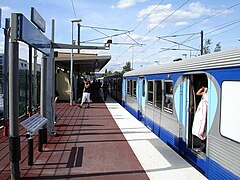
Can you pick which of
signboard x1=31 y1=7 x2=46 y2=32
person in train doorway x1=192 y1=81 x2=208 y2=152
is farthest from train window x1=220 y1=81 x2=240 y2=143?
signboard x1=31 y1=7 x2=46 y2=32

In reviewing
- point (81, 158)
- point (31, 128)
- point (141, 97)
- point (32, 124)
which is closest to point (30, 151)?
point (31, 128)

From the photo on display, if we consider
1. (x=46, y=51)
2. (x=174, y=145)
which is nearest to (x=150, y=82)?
(x=174, y=145)

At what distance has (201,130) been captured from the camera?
5.85m

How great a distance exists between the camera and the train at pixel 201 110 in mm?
4531

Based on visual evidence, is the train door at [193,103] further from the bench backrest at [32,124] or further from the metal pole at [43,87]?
the metal pole at [43,87]

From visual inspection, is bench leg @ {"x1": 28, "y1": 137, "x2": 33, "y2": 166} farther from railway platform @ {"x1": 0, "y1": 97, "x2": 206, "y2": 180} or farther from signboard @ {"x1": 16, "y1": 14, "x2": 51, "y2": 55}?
signboard @ {"x1": 16, "y1": 14, "x2": 51, "y2": 55}

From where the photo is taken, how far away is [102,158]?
6477 millimetres

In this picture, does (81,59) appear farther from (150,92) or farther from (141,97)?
(150,92)

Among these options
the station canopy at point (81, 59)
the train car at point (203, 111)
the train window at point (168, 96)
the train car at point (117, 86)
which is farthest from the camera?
the train car at point (117, 86)

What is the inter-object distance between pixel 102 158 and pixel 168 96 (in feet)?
9.58

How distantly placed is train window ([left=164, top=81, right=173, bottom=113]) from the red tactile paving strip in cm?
154

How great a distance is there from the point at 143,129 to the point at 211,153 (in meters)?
5.00

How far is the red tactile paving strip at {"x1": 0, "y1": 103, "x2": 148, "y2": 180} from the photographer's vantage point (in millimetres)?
5398

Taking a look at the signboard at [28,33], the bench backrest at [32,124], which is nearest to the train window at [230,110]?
the signboard at [28,33]
